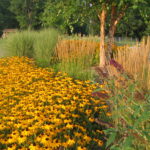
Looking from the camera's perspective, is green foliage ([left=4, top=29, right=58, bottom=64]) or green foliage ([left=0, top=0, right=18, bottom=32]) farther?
green foliage ([left=0, top=0, right=18, bottom=32])

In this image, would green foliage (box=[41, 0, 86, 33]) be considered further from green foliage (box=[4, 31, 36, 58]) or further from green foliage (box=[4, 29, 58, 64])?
green foliage (box=[4, 31, 36, 58])

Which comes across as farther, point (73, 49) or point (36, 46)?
point (36, 46)

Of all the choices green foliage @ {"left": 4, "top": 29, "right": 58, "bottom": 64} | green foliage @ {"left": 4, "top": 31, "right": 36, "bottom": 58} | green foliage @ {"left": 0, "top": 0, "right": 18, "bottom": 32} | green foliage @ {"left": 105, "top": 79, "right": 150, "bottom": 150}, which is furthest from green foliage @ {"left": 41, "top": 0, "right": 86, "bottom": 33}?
green foliage @ {"left": 0, "top": 0, "right": 18, "bottom": 32}

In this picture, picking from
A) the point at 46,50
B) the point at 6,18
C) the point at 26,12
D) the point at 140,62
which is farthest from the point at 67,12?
the point at 6,18

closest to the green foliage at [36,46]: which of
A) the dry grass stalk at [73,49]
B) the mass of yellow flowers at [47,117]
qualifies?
the dry grass stalk at [73,49]

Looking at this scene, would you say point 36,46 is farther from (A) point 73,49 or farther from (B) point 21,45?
(A) point 73,49

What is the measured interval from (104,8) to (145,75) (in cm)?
378

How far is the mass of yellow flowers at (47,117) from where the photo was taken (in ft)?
8.39

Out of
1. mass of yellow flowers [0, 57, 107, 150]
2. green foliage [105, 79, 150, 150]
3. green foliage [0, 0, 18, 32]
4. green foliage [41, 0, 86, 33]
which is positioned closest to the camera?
green foliage [105, 79, 150, 150]

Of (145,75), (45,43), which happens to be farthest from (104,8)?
(145,75)

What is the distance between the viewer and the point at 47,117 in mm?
3016

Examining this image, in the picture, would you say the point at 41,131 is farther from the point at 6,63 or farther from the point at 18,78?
the point at 6,63

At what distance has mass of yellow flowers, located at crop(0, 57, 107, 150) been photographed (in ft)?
8.39

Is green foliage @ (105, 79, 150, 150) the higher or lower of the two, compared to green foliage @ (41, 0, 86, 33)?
lower
